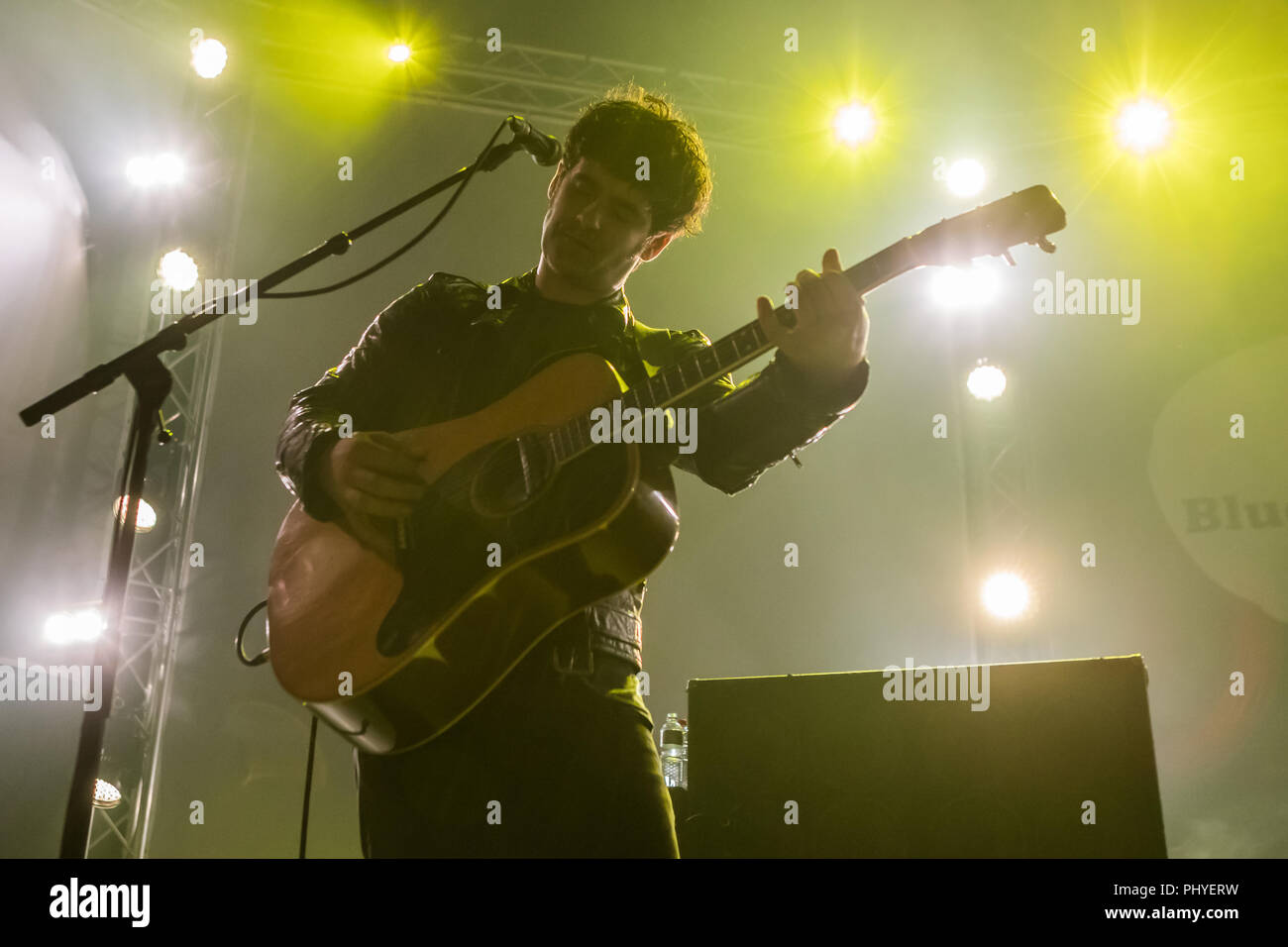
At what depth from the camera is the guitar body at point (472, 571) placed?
1571mm

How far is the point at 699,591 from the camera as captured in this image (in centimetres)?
597

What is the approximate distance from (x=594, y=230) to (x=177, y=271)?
13.6ft

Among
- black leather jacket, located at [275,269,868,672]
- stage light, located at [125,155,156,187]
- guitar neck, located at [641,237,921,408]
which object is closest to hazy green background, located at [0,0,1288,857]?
stage light, located at [125,155,156,187]

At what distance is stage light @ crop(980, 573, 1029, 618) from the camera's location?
5781 millimetres

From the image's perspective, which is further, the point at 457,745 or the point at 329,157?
the point at 329,157

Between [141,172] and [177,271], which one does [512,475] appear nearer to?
[177,271]

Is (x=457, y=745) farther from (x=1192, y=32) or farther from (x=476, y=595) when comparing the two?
(x=1192, y=32)

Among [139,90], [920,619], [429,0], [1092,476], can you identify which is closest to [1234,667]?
[1092,476]

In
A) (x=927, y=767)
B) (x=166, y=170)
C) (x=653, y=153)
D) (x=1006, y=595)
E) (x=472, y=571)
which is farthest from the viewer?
(x=1006, y=595)

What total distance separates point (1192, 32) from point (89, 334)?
6.92 m

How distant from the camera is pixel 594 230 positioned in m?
2.04

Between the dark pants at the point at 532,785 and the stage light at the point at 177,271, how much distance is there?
14.9ft

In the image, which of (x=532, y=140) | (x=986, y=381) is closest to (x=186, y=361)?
(x=532, y=140)

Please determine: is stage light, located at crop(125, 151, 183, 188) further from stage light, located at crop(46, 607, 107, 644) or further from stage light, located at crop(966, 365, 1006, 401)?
stage light, located at crop(966, 365, 1006, 401)
